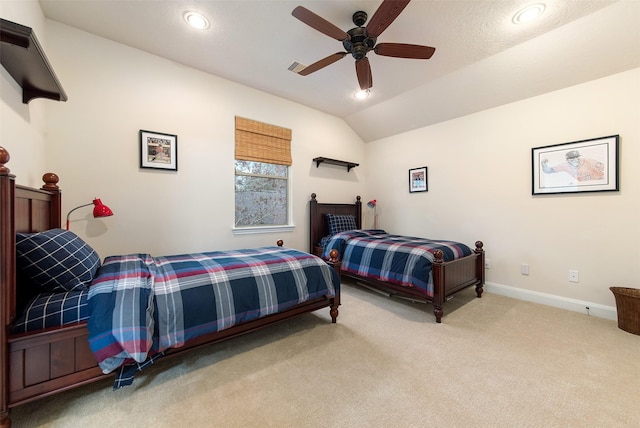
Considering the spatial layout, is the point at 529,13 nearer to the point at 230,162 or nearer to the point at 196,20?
the point at 196,20

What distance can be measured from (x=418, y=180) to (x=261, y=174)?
8.88 ft

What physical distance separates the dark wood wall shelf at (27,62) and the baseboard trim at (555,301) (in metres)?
4.97

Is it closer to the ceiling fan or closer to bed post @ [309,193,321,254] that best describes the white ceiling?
the ceiling fan

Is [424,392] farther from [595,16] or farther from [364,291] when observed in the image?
[595,16]

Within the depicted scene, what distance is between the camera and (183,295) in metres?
1.66

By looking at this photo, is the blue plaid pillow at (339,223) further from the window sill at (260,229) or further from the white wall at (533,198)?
the white wall at (533,198)

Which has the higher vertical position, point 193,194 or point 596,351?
point 193,194

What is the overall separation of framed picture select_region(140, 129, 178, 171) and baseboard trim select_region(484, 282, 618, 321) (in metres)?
4.55

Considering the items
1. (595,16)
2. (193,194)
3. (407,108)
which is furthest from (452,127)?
(193,194)

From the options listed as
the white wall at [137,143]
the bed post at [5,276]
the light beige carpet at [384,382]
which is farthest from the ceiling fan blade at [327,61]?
the light beige carpet at [384,382]

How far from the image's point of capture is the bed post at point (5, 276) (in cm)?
120

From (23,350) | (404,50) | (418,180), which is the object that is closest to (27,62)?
(23,350)

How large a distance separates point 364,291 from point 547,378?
83.6 inches

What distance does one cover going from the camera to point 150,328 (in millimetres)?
1485
